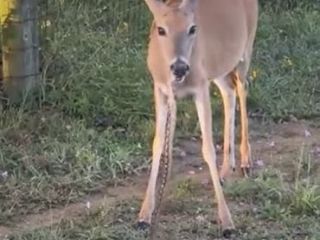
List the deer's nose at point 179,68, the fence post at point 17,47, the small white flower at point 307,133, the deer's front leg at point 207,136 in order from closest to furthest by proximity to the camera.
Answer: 1. the deer's nose at point 179,68
2. the deer's front leg at point 207,136
3. the fence post at point 17,47
4. the small white flower at point 307,133

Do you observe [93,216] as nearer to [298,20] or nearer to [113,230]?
[113,230]

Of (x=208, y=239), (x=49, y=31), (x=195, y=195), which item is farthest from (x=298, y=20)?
(x=208, y=239)

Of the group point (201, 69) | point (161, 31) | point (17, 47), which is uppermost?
point (161, 31)

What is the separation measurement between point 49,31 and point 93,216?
2392 millimetres

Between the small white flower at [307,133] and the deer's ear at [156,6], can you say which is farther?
the small white flower at [307,133]

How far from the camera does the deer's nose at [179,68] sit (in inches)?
219

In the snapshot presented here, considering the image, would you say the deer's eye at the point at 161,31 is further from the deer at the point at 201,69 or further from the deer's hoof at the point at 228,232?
the deer's hoof at the point at 228,232

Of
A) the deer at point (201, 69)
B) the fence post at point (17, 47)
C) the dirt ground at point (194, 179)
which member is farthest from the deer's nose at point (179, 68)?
the fence post at point (17, 47)

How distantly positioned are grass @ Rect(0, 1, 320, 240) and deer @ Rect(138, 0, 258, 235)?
0.26 m

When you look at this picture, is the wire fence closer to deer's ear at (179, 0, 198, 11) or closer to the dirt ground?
the dirt ground

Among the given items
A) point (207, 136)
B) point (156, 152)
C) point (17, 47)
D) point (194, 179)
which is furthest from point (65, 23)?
point (207, 136)

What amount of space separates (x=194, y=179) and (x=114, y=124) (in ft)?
3.26

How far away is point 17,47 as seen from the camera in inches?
296

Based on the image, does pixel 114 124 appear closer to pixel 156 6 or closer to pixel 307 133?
pixel 307 133
